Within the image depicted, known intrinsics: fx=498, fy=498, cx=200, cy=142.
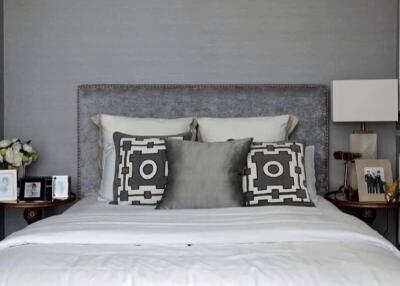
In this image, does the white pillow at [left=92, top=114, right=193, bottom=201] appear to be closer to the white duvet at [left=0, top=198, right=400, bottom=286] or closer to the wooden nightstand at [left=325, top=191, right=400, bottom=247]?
the white duvet at [left=0, top=198, right=400, bottom=286]

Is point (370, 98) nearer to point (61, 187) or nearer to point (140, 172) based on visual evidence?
point (140, 172)

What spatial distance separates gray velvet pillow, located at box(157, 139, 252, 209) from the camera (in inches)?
105

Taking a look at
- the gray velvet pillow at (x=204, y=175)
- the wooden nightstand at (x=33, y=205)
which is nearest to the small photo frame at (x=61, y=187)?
the wooden nightstand at (x=33, y=205)

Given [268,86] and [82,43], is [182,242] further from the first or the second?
[82,43]

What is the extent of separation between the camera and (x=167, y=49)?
11.8 feet

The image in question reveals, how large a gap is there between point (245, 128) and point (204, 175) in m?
0.67

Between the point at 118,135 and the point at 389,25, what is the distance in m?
2.11

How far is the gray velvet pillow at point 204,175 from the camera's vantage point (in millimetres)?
2668

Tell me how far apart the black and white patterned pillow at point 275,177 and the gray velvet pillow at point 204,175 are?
8cm

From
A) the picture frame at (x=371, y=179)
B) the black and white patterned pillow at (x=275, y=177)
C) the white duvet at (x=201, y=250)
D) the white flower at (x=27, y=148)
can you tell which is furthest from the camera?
the white flower at (x=27, y=148)

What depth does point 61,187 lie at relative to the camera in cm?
334

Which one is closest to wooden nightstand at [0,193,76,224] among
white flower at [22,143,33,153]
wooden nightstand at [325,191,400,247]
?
white flower at [22,143,33,153]

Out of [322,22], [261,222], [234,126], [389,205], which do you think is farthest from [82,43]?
[389,205]

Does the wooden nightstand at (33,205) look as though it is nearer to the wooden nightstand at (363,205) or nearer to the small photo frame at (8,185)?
the small photo frame at (8,185)
